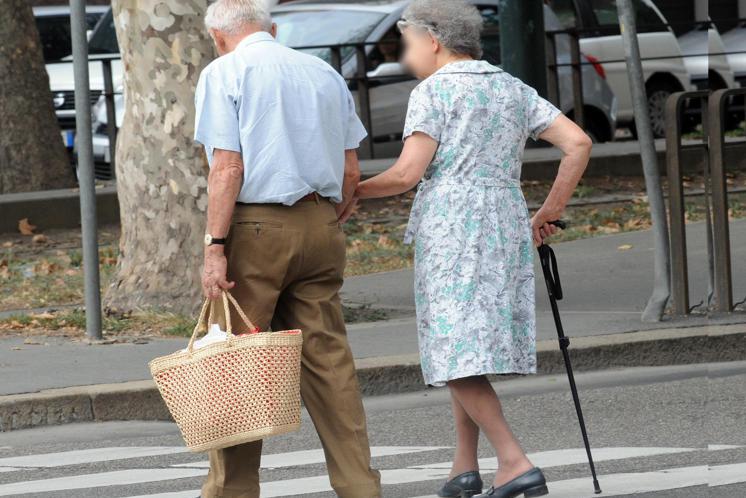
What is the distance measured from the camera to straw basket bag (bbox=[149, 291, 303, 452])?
4.96m

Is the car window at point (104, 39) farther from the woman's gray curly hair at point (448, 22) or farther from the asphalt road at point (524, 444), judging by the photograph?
the woman's gray curly hair at point (448, 22)

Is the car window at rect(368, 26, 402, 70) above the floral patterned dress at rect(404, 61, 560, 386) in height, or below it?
below

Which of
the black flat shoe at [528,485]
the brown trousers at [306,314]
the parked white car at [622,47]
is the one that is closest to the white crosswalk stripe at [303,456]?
the brown trousers at [306,314]

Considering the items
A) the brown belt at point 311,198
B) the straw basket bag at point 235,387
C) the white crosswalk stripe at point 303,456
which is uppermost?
the brown belt at point 311,198

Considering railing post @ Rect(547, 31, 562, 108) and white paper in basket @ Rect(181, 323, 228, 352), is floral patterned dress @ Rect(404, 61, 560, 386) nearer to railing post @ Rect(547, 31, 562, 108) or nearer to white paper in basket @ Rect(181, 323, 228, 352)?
white paper in basket @ Rect(181, 323, 228, 352)

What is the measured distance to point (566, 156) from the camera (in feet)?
17.6

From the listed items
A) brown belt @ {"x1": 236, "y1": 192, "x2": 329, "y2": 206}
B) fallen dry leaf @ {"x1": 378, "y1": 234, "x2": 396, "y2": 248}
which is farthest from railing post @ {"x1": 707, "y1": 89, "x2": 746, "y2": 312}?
fallen dry leaf @ {"x1": 378, "y1": 234, "x2": 396, "y2": 248}

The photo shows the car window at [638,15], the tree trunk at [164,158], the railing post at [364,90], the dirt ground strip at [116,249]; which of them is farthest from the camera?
the car window at [638,15]

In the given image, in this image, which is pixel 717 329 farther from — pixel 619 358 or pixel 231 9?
pixel 231 9

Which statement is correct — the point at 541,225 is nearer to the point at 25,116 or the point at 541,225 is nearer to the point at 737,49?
the point at 737,49

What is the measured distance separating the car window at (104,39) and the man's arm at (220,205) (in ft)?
41.0

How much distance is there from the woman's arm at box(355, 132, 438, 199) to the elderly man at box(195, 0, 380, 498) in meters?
0.17

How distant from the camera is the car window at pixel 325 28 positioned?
16.2 m

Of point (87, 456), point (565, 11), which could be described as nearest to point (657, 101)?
point (565, 11)
